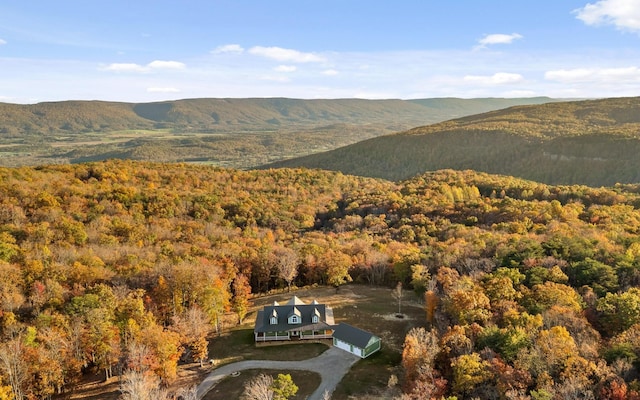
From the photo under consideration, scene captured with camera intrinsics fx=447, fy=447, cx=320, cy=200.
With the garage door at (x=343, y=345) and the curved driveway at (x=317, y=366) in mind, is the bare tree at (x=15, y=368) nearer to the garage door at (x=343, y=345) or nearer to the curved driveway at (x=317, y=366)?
the curved driveway at (x=317, y=366)

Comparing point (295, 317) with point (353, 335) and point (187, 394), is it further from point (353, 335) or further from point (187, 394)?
point (187, 394)

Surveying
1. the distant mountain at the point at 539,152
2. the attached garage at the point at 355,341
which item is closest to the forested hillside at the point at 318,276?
the attached garage at the point at 355,341

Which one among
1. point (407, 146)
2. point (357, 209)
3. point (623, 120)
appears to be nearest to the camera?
point (357, 209)

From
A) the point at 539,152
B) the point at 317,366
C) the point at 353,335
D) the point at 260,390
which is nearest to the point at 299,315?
the point at 353,335

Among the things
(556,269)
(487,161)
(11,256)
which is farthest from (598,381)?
(487,161)

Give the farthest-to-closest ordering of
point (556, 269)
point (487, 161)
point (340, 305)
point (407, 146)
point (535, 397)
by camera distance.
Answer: point (407, 146), point (487, 161), point (340, 305), point (556, 269), point (535, 397)

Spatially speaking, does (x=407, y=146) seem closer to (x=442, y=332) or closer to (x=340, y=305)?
(x=340, y=305)

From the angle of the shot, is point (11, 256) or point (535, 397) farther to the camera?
point (11, 256)

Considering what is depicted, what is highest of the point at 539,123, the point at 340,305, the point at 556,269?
the point at 539,123
